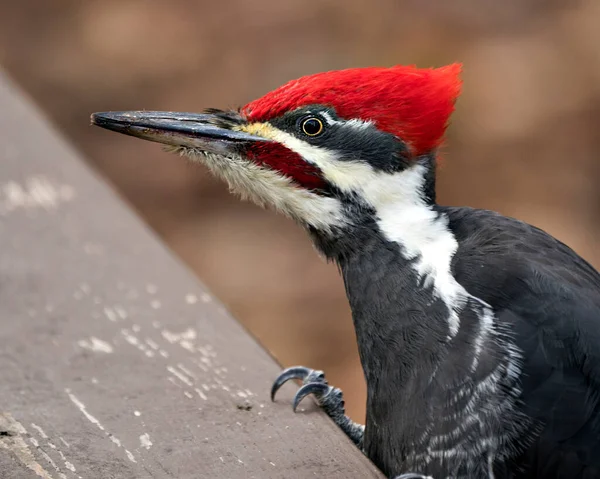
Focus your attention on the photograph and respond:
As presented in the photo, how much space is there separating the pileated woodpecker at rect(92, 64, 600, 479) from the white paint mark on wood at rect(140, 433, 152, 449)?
363mm

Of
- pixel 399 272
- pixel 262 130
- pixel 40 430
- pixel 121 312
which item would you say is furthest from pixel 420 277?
pixel 40 430

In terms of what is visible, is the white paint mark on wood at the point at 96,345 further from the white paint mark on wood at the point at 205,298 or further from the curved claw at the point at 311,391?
the curved claw at the point at 311,391

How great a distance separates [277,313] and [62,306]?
3.34m

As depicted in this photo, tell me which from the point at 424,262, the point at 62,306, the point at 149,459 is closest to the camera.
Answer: the point at 149,459

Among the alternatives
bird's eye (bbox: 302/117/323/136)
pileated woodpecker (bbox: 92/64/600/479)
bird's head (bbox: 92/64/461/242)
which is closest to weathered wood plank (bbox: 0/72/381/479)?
pileated woodpecker (bbox: 92/64/600/479)

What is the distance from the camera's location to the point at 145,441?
6.31ft

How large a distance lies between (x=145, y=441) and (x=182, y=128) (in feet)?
2.32

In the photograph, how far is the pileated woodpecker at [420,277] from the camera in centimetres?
198

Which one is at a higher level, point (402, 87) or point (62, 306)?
point (402, 87)

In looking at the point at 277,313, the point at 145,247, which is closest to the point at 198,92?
the point at 277,313

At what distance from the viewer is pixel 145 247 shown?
8.75ft

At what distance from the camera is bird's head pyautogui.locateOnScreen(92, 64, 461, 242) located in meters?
2.21

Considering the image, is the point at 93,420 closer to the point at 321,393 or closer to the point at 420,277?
the point at 321,393

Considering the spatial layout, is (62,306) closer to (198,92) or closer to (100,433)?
(100,433)
